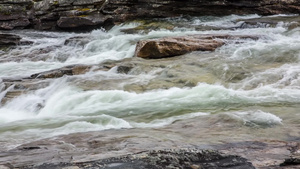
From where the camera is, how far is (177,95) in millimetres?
8945

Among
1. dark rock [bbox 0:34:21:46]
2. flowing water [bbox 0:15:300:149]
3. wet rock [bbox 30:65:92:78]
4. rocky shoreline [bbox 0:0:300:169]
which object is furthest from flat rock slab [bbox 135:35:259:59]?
dark rock [bbox 0:34:21:46]

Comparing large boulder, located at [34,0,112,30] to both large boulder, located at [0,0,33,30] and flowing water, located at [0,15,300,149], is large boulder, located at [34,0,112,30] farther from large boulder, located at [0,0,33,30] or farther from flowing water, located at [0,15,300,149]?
flowing water, located at [0,15,300,149]

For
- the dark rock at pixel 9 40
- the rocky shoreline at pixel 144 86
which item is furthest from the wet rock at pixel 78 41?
the dark rock at pixel 9 40

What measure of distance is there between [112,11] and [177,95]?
1582 cm

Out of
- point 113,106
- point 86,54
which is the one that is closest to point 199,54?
point 113,106

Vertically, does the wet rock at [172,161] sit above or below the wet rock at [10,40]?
above

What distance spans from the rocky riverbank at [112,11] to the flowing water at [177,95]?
23.6 ft

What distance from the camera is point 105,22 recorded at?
75.9 feet

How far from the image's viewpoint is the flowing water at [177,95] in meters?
6.78

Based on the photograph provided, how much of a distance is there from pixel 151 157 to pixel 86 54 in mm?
14836

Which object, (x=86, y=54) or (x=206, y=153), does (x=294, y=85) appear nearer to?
(x=206, y=153)

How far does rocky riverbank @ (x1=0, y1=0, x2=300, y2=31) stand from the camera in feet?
73.8

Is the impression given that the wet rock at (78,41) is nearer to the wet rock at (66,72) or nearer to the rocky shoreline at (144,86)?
the rocky shoreline at (144,86)

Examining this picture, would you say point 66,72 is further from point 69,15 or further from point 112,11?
point 69,15
